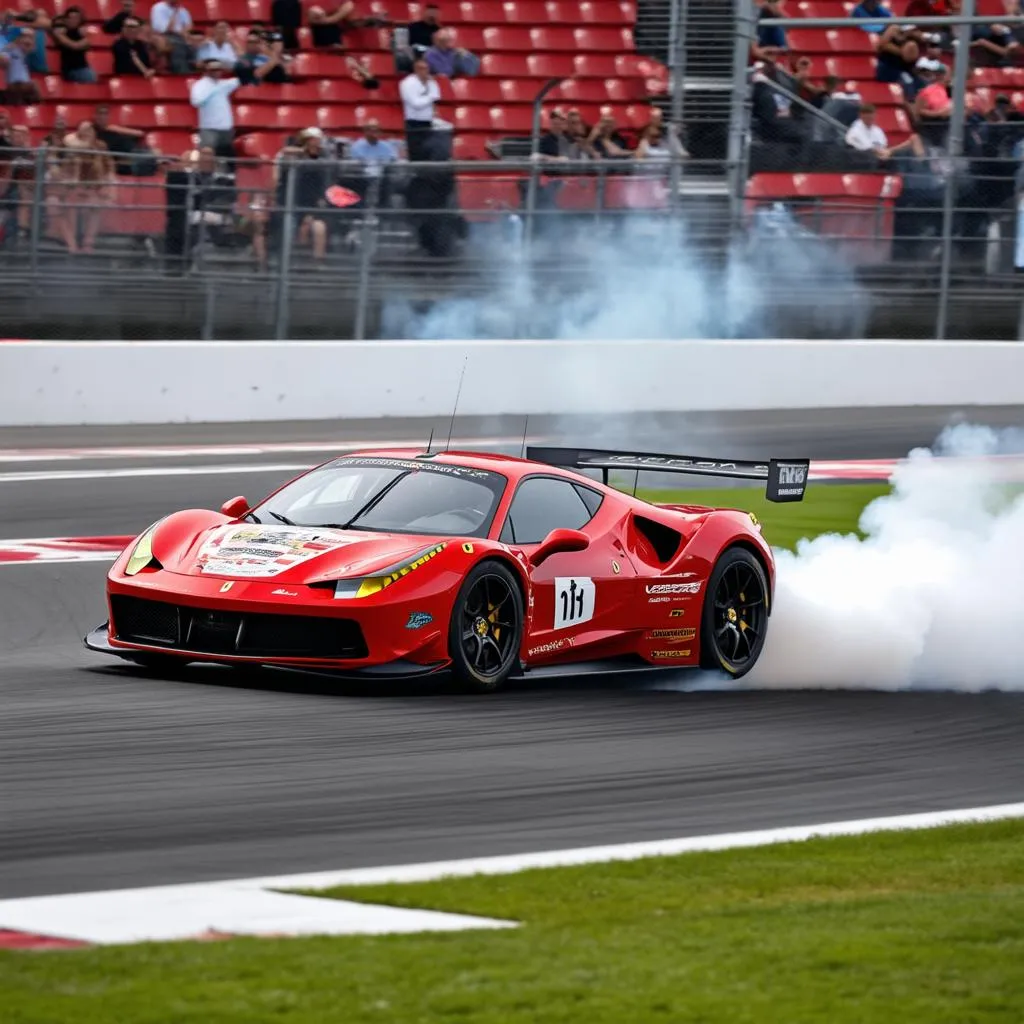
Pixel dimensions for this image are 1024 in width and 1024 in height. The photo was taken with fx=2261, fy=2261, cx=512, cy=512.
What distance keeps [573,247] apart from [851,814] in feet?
43.1

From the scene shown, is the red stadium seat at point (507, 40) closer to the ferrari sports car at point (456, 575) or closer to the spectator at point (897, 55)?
the spectator at point (897, 55)

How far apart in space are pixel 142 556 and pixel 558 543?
179 cm

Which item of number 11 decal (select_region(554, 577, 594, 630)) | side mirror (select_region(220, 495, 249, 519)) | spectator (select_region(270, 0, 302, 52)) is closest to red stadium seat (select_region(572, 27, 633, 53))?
spectator (select_region(270, 0, 302, 52))

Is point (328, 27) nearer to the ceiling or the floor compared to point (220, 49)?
nearer to the ceiling

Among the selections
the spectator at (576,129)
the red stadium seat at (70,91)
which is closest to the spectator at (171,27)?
the red stadium seat at (70,91)

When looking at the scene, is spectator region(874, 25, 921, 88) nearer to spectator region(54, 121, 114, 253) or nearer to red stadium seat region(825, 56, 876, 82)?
red stadium seat region(825, 56, 876, 82)

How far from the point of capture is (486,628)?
31.3 ft

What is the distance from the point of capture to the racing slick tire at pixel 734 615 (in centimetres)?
1066

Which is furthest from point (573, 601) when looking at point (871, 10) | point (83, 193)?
point (871, 10)

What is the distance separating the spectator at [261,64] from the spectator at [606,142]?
3.52m

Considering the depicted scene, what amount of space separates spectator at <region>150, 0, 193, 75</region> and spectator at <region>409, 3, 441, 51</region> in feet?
7.74

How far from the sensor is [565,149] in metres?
21.4

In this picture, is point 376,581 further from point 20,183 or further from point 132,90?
point 132,90

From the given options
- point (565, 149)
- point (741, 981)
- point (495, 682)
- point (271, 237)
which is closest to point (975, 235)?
point (565, 149)
